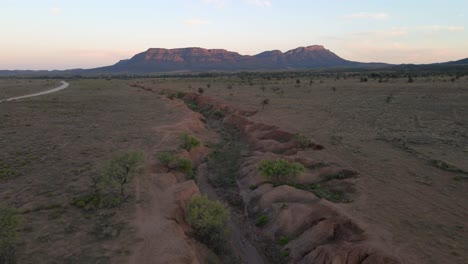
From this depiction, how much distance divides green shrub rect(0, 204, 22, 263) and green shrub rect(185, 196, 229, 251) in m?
6.02

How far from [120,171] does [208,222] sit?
5.95 m

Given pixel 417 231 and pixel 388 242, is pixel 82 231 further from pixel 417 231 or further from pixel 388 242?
pixel 417 231

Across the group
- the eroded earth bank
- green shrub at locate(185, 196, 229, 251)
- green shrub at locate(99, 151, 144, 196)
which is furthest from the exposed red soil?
green shrub at locate(99, 151, 144, 196)

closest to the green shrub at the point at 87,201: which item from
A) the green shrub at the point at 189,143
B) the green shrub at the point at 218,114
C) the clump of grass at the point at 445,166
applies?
the green shrub at the point at 189,143

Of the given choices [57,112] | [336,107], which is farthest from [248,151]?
[57,112]

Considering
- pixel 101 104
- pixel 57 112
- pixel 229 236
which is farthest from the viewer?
pixel 101 104

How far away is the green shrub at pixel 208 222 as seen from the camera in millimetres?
13609

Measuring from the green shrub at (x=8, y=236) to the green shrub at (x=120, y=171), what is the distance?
16.4 ft

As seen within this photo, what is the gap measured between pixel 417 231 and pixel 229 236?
7194mm

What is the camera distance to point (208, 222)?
13523 mm

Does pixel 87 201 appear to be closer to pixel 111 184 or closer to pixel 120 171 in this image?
pixel 111 184

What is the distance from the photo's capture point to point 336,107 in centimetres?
4406

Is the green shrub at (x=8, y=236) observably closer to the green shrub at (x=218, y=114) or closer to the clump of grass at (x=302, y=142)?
the clump of grass at (x=302, y=142)

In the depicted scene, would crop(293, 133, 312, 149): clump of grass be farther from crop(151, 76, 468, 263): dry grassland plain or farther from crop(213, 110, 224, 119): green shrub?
crop(213, 110, 224, 119): green shrub
